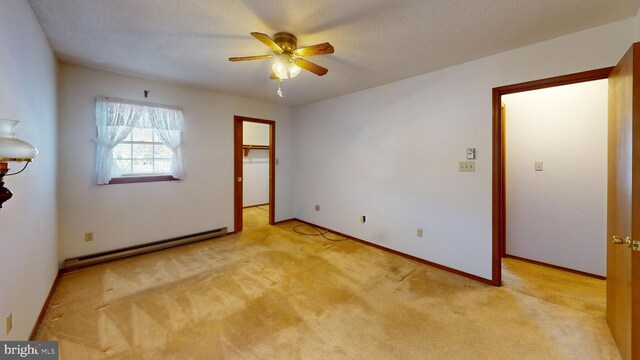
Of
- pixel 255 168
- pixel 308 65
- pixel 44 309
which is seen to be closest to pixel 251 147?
pixel 255 168

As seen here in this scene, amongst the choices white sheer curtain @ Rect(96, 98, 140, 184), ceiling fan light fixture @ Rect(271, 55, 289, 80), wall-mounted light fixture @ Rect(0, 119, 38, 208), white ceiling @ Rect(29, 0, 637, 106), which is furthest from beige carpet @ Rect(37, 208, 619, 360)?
white ceiling @ Rect(29, 0, 637, 106)

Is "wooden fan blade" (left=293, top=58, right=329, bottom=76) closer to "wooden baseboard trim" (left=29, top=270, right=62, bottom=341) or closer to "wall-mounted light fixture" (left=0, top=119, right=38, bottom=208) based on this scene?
"wall-mounted light fixture" (left=0, top=119, right=38, bottom=208)

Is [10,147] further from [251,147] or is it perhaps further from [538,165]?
[251,147]

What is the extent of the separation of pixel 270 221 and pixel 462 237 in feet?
11.2

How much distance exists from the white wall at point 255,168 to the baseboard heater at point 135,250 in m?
2.37

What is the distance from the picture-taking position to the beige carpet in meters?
1.71

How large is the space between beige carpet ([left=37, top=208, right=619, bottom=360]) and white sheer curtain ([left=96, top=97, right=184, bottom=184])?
1284mm

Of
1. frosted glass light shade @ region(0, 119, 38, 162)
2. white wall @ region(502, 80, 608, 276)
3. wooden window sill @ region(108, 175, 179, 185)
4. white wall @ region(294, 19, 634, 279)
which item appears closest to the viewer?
frosted glass light shade @ region(0, 119, 38, 162)

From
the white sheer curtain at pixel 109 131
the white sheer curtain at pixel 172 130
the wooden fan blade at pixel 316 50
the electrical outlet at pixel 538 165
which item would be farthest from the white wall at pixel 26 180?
the electrical outlet at pixel 538 165

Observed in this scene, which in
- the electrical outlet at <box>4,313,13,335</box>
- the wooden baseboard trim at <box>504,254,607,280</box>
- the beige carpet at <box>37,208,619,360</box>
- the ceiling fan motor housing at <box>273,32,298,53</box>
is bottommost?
the beige carpet at <box>37,208,619,360</box>

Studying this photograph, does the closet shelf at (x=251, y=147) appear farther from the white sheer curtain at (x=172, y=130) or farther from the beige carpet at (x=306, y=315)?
the beige carpet at (x=306, y=315)

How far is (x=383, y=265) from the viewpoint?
121 inches

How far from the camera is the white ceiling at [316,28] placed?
1778 millimetres

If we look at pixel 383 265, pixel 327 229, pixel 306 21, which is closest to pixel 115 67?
pixel 306 21
